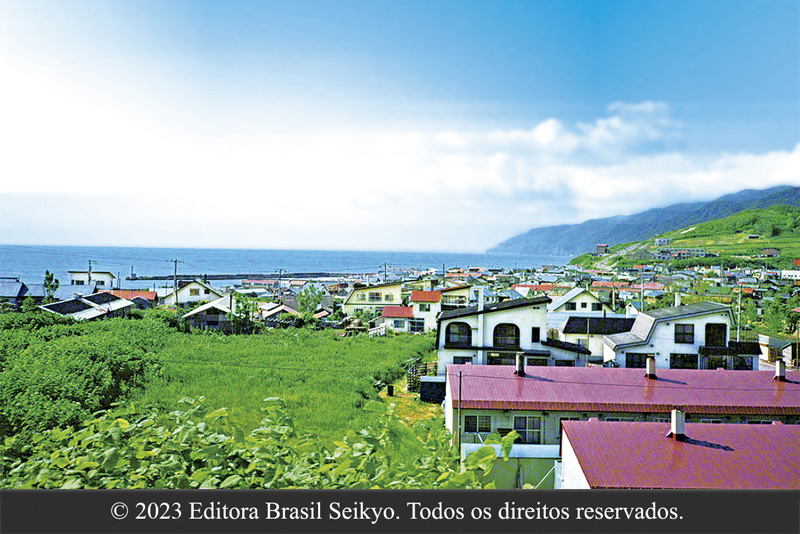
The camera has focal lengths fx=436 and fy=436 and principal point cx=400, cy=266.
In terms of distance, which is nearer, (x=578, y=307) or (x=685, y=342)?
(x=685, y=342)

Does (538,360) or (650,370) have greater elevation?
(650,370)

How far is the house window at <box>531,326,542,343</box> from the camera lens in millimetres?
8320

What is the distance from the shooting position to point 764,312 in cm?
755

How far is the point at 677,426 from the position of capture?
112 inches

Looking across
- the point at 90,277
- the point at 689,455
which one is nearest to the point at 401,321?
the point at 90,277

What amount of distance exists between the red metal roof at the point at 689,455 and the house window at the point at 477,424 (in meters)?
2.17

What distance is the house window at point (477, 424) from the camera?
16.6ft

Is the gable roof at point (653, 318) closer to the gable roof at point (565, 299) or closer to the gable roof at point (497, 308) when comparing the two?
the gable roof at point (497, 308)

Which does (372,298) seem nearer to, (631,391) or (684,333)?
(684,333)

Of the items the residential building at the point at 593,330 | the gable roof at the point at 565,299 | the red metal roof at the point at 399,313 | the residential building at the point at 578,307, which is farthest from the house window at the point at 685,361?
the red metal roof at the point at 399,313

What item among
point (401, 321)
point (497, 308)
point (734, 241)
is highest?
point (734, 241)

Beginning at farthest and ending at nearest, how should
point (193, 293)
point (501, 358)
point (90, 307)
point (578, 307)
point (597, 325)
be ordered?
point (193, 293) < point (90, 307) < point (578, 307) < point (597, 325) < point (501, 358)

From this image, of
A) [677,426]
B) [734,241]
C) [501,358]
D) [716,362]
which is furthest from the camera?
[501,358]

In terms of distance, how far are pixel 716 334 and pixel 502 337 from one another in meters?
3.40
